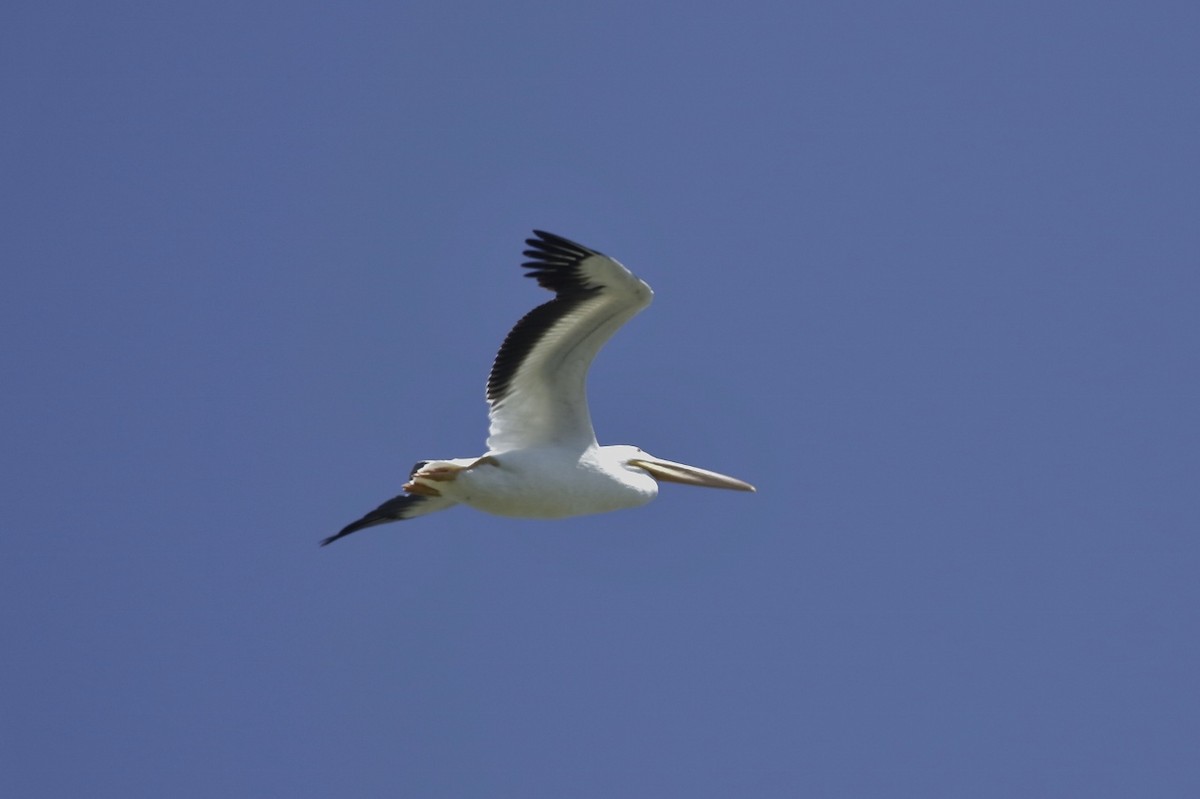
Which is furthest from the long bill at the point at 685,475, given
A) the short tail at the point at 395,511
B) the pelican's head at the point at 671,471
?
the short tail at the point at 395,511

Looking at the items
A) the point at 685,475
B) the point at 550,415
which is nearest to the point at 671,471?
the point at 685,475

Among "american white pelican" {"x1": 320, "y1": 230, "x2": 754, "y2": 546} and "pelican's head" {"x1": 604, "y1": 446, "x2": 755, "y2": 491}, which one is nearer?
"american white pelican" {"x1": 320, "y1": 230, "x2": 754, "y2": 546}

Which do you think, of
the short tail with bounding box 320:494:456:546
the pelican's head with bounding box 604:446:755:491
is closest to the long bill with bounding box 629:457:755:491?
the pelican's head with bounding box 604:446:755:491

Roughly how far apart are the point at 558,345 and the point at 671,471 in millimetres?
1948

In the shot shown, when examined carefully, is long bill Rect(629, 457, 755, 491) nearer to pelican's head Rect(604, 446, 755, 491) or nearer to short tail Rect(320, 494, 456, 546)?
pelican's head Rect(604, 446, 755, 491)

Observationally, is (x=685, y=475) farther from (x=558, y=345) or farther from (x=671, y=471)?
(x=558, y=345)

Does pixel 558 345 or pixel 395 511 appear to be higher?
pixel 558 345

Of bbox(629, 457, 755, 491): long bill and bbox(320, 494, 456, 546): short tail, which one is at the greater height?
bbox(629, 457, 755, 491): long bill

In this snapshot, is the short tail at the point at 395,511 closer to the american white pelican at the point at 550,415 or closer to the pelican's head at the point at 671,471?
the american white pelican at the point at 550,415

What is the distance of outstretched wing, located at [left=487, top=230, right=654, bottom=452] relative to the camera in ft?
36.0

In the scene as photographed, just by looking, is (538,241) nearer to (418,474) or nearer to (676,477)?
(418,474)

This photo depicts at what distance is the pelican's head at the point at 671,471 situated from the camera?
41.3 ft

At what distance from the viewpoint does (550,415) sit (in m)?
11.7

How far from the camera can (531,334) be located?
11.3m
